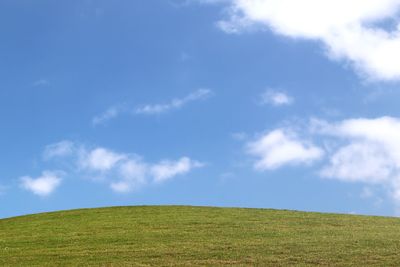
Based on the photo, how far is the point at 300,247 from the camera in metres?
33.0

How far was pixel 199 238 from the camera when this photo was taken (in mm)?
36469

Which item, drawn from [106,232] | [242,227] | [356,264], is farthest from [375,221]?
[106,232]

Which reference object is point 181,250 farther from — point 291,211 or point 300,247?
point 291,211

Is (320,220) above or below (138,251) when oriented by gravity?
above

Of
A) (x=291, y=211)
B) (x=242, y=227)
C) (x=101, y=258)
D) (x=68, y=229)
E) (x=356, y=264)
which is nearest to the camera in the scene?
(x=356, y=264)

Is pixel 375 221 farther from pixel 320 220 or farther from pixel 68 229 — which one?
pixel 68 229

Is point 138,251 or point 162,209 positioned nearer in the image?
point 138,251

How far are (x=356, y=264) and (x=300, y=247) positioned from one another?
4299mm

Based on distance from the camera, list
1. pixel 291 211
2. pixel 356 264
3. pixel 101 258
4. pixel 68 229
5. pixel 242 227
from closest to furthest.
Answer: pixel 356 264 < pixel 101 258 < pixel 242 227 < pixel 68 229 < pixel 291 211

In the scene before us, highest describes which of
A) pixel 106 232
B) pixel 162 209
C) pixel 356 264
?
pixel 162 209

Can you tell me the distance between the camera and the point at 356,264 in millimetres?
29250

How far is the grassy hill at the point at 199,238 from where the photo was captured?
30984 mm

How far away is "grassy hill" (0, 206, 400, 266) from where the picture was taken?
31.0 metres

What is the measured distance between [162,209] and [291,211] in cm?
1107
